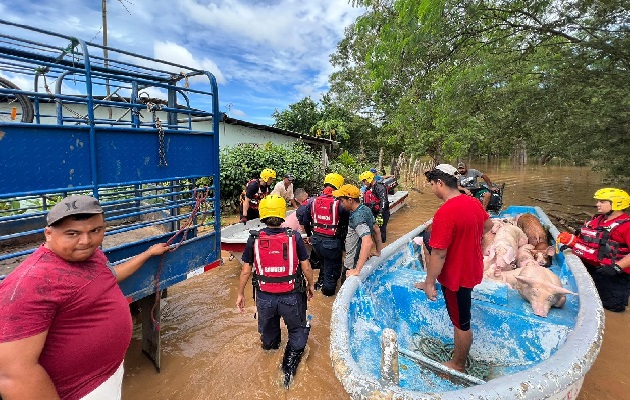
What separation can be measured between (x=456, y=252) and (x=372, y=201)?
4.33 m

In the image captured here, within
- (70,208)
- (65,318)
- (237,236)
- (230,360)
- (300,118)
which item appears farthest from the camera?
(300,118)

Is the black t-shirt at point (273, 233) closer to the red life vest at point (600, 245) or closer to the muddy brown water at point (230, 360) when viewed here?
the muddy brown water at point (230, 360)

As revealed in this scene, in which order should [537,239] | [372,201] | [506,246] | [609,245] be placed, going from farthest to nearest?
1. [372,201]
2. [537,239]
3. [506,246]
4. [609,245]

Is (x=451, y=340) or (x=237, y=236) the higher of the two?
(x=237, y=236)

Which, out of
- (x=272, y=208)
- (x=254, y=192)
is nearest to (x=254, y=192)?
(x=254, y=192)

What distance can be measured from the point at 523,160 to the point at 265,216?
141ft

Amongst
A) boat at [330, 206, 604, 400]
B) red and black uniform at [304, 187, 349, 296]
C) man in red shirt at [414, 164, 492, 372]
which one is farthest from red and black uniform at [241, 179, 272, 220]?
man in red shirt at [414, 164, 492, 372]

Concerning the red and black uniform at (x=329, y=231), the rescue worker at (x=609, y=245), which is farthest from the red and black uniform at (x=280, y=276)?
the rescue worker at (x=609, y=245)

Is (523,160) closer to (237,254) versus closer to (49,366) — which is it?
(237,254)

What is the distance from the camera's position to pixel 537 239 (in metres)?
5.30

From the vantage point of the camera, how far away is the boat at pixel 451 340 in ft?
6.23

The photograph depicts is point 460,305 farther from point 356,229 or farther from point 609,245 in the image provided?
point 609,245

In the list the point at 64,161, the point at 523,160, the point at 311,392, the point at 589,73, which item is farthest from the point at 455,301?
the point at 523,160

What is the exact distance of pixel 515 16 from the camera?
7219 mm
